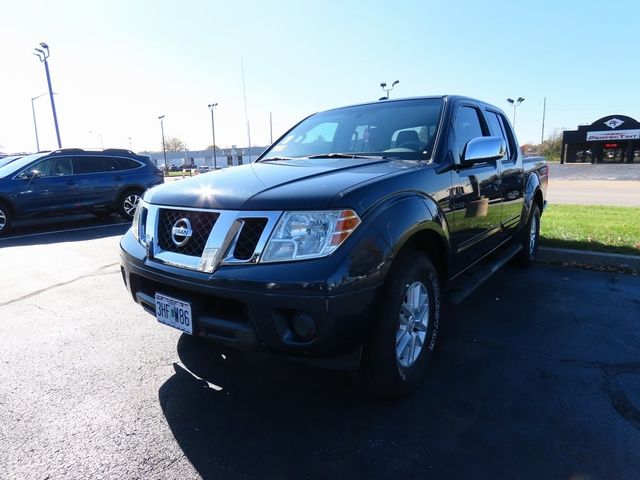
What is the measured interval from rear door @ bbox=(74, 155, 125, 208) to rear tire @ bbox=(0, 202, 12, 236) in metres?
1.44

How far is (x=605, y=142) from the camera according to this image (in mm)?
50844

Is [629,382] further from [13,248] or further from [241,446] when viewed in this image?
[13,248]

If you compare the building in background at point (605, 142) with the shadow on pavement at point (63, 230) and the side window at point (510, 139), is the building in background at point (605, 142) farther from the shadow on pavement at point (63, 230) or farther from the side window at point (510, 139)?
the shadow on pavement at point (63, 230)

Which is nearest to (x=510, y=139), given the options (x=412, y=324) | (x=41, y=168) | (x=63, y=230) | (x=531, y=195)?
(x=531, y=195)

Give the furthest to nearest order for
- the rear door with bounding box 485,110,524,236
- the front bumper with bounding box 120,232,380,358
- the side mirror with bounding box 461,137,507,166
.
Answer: the rear door with bounding box 485,110,524,236 → the side mirror with bounding box 461,137,507,166 → the front bumper with bounding box 120,232,380,358

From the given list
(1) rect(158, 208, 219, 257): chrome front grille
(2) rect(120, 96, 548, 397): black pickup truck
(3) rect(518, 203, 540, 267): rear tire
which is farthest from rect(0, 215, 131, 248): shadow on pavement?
(3) rect(518, 203, 540, 267): rear tire

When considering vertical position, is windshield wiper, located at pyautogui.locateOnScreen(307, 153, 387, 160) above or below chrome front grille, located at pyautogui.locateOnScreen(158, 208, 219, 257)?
above

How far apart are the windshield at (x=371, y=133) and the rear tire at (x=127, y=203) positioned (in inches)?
306

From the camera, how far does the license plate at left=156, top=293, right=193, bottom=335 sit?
7.79ft

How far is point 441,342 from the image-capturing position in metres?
3.48

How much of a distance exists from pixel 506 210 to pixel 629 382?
2023 mm

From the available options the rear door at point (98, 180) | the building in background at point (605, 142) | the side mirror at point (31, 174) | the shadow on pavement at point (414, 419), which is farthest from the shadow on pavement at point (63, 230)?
the building in background at point (605, 142)

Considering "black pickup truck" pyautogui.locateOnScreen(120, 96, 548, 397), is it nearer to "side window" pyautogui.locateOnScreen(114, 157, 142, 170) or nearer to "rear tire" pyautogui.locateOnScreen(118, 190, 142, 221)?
"rear tire" pyautogui.locateOnScreen(118, 190, 142, 221)

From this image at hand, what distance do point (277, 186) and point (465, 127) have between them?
2.07 metres
